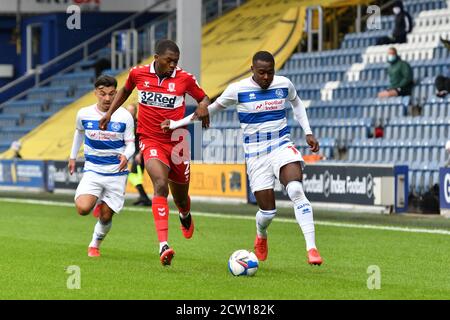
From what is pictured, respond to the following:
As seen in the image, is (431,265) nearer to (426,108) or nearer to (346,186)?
(346,186)

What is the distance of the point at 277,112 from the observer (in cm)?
1377

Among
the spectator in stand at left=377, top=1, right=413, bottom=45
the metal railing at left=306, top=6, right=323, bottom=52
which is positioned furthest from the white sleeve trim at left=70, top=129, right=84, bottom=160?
the metal railing at left=306, top=6, right=323, bottom=52

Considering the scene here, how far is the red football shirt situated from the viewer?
550 inches

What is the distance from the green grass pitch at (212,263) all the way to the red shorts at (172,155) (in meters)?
1.02

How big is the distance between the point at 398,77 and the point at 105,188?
48.4ft

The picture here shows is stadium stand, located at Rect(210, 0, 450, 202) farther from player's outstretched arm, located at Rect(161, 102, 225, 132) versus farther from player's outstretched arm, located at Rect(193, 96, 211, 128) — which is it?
player's outstretched arm, located at Rect(193, 96, 211, 128)

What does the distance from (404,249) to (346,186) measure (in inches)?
316

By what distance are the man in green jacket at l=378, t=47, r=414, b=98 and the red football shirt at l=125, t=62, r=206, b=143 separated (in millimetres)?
15067

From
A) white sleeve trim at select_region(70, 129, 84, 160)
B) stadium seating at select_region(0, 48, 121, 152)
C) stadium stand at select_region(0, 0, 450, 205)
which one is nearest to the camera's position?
white sleeve trim at select_region(70, 129, 84, 160)

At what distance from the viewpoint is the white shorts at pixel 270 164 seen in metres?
13.7

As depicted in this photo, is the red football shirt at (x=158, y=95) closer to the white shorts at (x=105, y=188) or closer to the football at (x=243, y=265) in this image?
the white shorts at (x=105, y=188)

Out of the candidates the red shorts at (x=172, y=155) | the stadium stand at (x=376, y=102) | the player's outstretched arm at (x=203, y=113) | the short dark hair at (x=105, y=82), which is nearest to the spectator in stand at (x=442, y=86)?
the stadium stand at (x=376, y=102)

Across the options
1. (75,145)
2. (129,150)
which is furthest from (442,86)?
(129,150)

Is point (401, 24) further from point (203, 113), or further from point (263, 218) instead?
point (203, 113)
